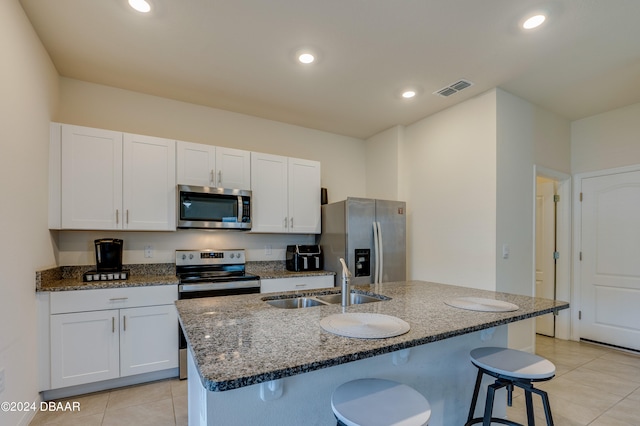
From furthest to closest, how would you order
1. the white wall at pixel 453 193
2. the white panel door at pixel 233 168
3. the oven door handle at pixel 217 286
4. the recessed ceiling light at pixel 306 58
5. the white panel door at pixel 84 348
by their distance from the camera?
the white panel door at pixel 233 168 < the white wall at pixel 453 193 < the oven door handle at pixel 217 286 < the recessed ceiling light at pixel 306 58 < the white panel door at pixel 84 348

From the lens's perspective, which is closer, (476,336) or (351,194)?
(476,336)

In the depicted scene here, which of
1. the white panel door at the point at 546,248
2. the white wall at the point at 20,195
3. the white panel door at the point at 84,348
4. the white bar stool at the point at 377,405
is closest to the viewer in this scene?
the white bar stool at the point at 377,405

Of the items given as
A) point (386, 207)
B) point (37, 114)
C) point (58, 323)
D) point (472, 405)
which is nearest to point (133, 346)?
point (58, 323)

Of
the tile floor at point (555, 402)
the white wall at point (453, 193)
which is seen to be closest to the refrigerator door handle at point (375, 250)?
the white wall at point (453, 193)

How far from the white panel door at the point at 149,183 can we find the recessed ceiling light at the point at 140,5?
1.22 m

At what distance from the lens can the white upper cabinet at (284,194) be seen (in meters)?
3.57

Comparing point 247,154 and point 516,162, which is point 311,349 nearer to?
point 247,154

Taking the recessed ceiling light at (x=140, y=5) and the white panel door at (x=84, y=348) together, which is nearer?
the recessed ceiling light at (x=140, y=5)

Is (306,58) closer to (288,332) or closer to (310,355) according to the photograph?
(288,332)

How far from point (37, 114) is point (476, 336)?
11.3ft

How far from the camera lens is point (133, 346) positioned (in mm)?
2641

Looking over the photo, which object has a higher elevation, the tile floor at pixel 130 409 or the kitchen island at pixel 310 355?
the kitchen island at pixel 310 355

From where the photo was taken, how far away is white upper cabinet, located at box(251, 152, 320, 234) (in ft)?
11.7

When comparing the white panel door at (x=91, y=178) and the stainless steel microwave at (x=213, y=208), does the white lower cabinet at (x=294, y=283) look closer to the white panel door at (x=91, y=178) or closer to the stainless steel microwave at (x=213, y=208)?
the stainless steel microwave at (x=213, y=208)
